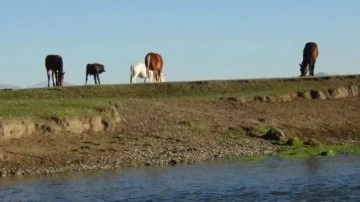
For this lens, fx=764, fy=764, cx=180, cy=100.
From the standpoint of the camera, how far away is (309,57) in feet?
153

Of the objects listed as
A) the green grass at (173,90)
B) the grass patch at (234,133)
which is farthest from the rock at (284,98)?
the grass patch at (234,133)

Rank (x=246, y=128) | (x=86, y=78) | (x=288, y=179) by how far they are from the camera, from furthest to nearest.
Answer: (x=86, y=78) < (x=246, y=128) < (x=288, y=179)

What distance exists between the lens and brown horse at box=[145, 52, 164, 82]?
153 ft

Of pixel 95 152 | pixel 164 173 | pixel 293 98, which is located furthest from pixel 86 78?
pixel 164 173

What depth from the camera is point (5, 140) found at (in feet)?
92.5

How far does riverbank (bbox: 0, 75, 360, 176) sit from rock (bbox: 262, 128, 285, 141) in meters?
0.16

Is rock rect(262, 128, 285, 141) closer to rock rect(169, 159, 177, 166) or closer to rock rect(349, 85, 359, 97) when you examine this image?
rock rect(169, 159, 177, 166)

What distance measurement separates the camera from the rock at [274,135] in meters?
33.4

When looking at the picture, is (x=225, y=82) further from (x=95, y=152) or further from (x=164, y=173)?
(x=164, y=173)

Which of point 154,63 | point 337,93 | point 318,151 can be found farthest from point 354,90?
point 154,63

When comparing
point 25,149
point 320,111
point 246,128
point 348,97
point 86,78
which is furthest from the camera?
point 86,78

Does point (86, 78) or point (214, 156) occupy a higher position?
point (86, 78)

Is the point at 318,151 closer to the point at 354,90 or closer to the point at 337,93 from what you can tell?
the point at 337,93

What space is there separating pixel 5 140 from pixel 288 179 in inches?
427
